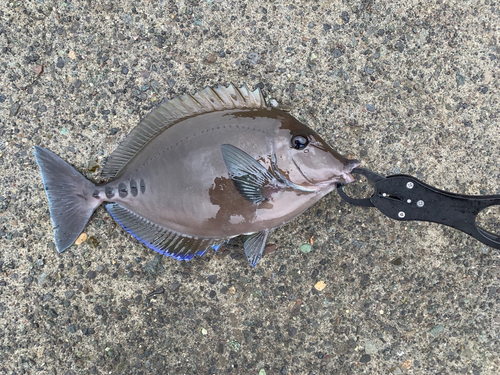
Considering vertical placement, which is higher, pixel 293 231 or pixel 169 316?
pixel 293 231

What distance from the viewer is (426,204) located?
1.82 metres

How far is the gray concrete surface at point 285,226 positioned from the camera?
2096 mm

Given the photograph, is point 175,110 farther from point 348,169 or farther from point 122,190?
point 348,169

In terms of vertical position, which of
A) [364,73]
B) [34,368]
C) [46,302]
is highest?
[364,73]

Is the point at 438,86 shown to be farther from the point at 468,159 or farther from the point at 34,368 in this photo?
the point at 34,368

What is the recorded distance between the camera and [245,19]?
7.05 ft

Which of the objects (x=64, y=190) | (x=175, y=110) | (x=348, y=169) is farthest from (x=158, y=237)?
(x=348, y=169)

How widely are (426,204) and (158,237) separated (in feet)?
4.76

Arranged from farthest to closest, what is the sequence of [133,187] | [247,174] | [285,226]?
[285,226]
[133,187]
[247,174]

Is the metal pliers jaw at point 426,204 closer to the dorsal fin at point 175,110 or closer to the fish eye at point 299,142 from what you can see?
the fish eye at point 299,142

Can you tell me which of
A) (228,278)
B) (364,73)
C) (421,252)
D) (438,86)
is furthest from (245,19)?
(421,252)

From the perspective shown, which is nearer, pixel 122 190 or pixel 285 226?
pixel 122 190

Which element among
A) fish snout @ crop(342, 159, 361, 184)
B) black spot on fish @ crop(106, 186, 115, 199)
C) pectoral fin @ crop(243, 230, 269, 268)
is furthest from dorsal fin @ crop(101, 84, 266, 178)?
pectoral fin @ crop(243, 230, 269, 268)

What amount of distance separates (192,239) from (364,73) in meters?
1.45
